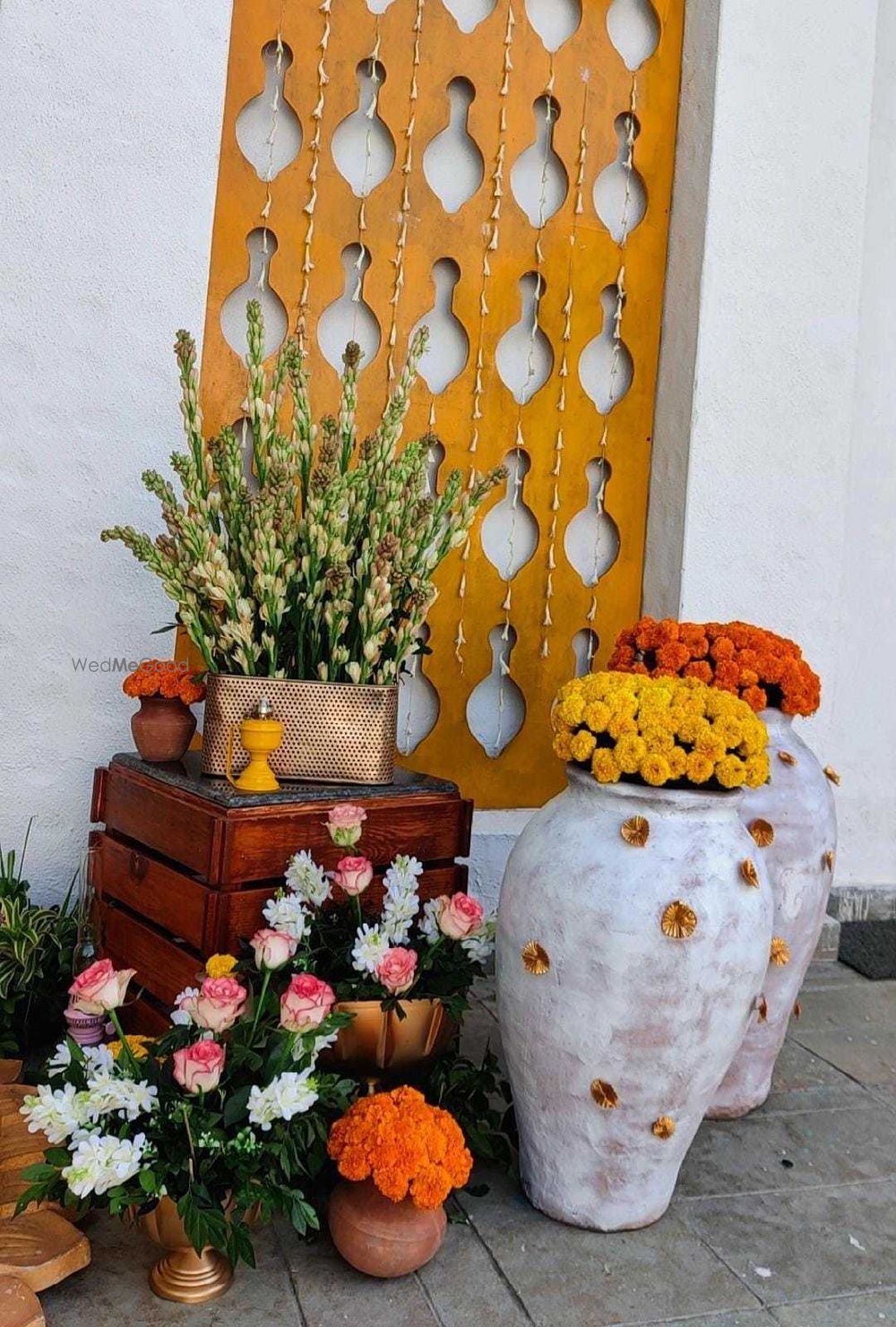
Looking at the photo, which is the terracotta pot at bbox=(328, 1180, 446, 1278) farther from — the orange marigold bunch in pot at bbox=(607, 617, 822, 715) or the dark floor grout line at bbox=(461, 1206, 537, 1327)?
the orange marigold bunch in pot at bbox=(607, 617, 822, 715)

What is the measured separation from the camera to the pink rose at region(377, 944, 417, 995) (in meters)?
1.93

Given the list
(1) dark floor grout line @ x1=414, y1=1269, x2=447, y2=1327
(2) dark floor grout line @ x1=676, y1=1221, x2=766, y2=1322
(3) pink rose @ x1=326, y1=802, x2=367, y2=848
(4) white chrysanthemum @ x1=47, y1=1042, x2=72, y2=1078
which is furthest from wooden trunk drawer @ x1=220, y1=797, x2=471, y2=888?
(2) dark floor grout line @ x1=676, y1=1221, x2=766, y2=1322

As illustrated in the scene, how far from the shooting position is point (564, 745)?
1988mm

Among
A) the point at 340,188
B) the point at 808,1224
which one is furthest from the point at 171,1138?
the point at 340,188

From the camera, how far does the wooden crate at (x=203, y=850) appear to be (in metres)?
2.08

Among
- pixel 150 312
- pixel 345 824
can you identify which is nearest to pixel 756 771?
pixel 345 824

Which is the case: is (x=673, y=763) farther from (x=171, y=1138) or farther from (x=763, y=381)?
(x=763, y=381)

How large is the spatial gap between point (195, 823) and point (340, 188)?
2000 millimetres

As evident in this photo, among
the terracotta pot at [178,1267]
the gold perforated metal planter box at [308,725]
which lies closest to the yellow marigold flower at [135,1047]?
the terracotta pot at [178,1267]

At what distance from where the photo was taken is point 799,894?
242cm

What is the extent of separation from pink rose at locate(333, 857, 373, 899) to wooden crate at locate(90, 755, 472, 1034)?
0.55ft

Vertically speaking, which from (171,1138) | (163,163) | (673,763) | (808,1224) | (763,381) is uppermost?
(163,163)

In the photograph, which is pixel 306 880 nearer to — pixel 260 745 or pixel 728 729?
pixel 260 745

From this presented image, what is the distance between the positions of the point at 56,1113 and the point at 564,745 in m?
1.05
